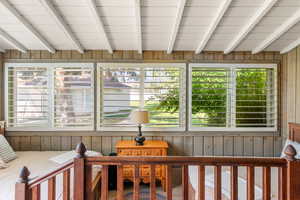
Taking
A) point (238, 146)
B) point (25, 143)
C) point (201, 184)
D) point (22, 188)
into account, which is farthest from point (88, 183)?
point (238, 146)

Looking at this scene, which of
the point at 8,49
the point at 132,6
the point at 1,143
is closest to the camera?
the point at 132,6

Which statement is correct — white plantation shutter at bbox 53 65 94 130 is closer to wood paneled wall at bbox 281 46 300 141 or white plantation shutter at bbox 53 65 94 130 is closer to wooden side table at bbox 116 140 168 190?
wooden side table at bbox 116 140 168 190

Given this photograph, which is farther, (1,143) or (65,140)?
(65,140)

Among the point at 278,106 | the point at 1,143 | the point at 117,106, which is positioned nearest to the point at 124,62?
the point at 117,106

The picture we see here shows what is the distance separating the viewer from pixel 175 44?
3.05m

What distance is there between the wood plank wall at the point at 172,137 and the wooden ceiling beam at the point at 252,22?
0.52 meters

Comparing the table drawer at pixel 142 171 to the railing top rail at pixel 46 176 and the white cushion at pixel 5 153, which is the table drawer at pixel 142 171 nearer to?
the railing top rail at pixel 46 176

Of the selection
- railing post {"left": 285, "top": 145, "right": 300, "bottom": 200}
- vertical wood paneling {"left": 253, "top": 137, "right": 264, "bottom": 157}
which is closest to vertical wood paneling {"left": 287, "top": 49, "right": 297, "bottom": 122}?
vertical wood paneling {"left": 253, "top": 137, "right": 264, "bottom": 157}

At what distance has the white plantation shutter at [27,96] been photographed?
10.9 feet

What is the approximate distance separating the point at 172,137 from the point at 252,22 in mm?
2222

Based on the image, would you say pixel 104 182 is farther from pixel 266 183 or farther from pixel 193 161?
pixel 266 183

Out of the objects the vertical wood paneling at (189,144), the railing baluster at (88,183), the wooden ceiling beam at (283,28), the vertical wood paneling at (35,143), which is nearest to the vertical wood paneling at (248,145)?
the vertical wood paneling at (189,144)

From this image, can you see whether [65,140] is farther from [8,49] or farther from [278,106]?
[278,106]

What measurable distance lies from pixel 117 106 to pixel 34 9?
1899 millimetres
